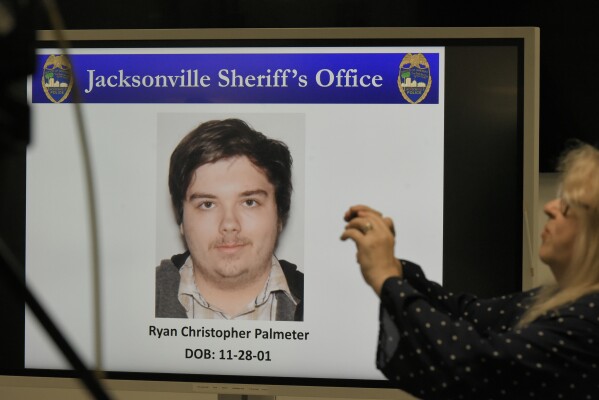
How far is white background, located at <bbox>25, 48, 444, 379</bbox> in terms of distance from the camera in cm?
233

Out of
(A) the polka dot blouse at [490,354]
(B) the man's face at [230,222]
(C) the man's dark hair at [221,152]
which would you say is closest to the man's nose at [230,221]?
(B) the man's face at [230,222]

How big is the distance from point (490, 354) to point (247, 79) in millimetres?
1236

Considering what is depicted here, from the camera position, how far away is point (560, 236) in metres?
1.51

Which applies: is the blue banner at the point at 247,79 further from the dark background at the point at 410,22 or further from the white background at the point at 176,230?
the dark background at the point at 410,22

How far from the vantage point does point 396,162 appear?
2.33 meters

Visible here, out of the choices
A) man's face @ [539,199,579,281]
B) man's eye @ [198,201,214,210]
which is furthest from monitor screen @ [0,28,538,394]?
man's face @ [539,199,579,281]

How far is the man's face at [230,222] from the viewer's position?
92.2 inches

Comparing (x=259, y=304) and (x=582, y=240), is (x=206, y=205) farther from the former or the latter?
(x=582, y=240)

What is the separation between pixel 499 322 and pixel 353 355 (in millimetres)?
722

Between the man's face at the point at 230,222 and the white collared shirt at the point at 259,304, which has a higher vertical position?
the man's face at the point at 230,222

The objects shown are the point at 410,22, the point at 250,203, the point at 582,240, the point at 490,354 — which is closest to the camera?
the point at 490,354

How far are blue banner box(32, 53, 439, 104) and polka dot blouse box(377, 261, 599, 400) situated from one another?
101 cm

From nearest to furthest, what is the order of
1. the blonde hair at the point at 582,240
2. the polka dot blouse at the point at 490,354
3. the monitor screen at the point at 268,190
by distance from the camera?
the polka dot blouse at the point at 490,354 → the blonde hair at the point at 582,240 → the monitor screen at the point at 268,190

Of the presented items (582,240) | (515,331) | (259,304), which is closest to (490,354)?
(515,331)
